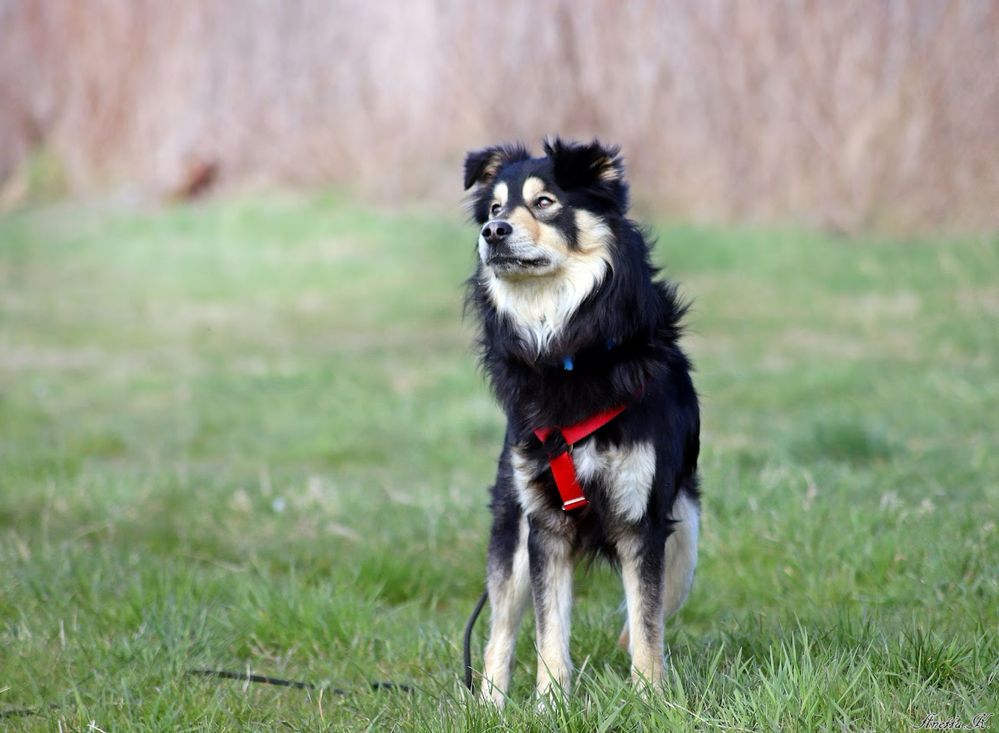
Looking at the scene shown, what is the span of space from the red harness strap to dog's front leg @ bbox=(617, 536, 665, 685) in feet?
0.54

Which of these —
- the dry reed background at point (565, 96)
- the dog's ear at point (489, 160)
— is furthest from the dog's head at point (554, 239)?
the dry reed background at point (565, 96)

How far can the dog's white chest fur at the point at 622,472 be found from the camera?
9.52 ft

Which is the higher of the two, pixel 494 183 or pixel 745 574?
pixel 494 183

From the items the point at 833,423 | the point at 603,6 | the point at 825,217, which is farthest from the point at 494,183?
the point at 603,6

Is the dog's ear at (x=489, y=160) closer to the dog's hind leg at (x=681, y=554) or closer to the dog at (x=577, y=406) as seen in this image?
the dog at (x=577, y=406)

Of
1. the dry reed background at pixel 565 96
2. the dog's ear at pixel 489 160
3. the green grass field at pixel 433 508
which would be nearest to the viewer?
the green grass field at pixel 433 508

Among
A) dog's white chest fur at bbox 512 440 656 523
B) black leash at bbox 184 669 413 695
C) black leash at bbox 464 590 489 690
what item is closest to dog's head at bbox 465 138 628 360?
dog's white chest fur at bbox 512 440 656 523

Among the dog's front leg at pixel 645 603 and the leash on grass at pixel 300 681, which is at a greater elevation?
the dog's front leg at pixel 645 603

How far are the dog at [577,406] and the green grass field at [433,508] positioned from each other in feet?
0.62

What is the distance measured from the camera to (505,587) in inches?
125

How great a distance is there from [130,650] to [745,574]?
191cm

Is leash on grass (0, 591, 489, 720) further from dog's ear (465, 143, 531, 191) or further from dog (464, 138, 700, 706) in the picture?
dog's ear (465, 143, 531, 191)

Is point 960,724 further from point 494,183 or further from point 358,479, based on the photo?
point 358,479

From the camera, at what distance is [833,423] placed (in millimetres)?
5270
